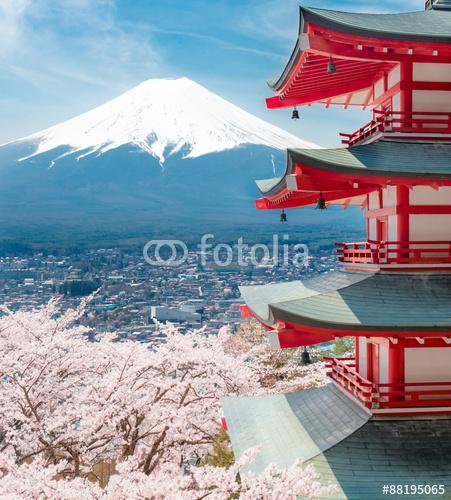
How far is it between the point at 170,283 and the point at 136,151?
2742 inches

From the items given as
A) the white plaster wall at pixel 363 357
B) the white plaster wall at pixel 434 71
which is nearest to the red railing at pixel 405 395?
the white plaster wall at pixel 363 357

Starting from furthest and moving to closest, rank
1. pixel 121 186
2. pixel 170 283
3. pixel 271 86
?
pixel 121 186, pixel 170 283, pixel 271 86

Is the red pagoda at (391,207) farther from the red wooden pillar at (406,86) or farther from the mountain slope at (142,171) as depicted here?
the mountain slope at (142,171)

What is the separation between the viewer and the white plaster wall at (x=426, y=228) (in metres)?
Answer: 8.54

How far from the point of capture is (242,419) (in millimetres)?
9844

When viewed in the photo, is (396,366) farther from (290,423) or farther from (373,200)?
(373,200)

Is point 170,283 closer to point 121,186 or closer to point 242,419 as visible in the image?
point 121,186

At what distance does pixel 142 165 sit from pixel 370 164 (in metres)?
129

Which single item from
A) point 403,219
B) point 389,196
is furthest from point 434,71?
point 403,219

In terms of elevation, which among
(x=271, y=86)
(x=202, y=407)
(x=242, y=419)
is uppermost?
(x=271, y=86)

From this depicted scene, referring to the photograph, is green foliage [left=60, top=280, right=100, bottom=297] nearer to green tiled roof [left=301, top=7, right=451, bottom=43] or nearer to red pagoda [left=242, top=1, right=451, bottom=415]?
red pagoda [left=242, top=1, right=451, bottom=415]

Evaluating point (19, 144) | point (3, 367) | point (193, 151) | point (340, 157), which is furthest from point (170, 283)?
point (19, 144)

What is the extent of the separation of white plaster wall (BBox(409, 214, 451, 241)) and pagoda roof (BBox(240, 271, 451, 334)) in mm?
566
